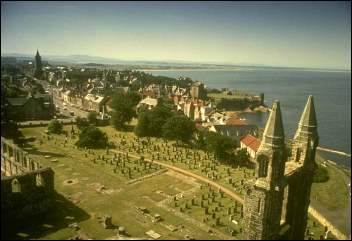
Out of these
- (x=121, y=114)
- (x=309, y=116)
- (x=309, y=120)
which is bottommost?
(x=121, y=114)

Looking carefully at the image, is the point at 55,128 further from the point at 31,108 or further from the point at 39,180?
the point at 39,180

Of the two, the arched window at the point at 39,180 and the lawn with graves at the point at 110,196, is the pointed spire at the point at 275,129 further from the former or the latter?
the arched window at the point at 39,180

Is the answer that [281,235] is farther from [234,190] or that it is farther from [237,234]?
[234,190]

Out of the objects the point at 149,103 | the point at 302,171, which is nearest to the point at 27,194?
the point at 302,171

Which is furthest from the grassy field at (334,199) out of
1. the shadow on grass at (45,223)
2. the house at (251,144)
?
the shadow on grass at (45,223)

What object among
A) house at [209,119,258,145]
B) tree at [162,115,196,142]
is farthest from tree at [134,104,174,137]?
Result: house at [209,119,258,145]

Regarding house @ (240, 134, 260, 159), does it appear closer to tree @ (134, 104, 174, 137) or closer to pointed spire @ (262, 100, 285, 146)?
tree @ (134, 104, 174, 137)
